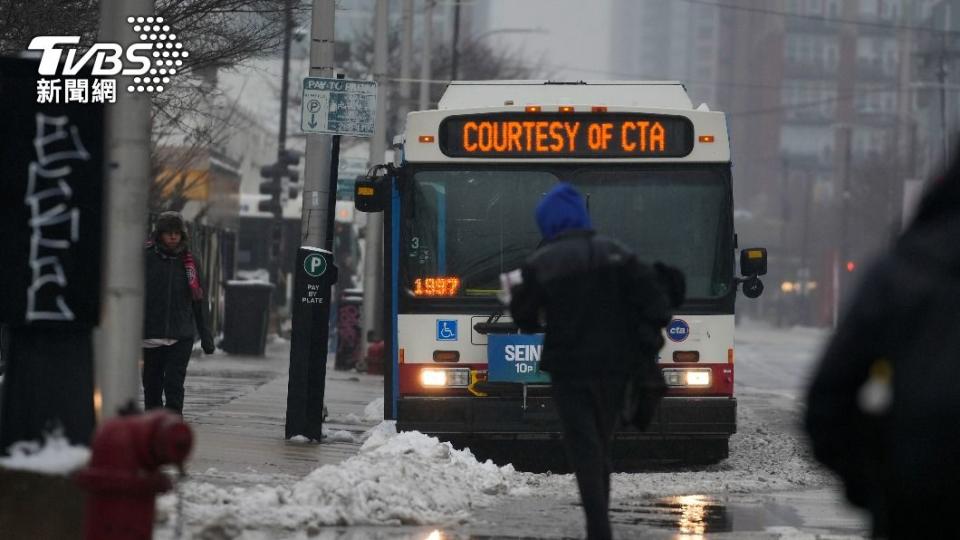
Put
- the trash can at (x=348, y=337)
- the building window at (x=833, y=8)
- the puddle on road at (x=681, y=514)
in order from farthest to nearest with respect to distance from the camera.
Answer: the building window at (x=833, y=8) → the trash can at (x=348, y=337) → the puddle on road at (x=681, y=514)

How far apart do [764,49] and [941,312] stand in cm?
16455

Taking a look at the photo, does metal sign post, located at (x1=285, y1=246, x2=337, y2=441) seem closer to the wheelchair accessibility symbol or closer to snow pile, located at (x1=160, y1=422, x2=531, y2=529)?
the wheelchair accessibility symbol

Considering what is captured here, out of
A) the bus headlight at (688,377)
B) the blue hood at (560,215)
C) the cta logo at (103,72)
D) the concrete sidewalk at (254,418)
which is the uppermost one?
the cta logo at (103,72)

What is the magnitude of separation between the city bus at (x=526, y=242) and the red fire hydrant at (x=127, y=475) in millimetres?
6961

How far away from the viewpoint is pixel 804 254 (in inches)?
3743

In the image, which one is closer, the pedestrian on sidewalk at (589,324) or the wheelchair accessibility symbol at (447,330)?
the pedestrian on sidewalk at (589,324)

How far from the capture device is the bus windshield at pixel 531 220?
13398mm

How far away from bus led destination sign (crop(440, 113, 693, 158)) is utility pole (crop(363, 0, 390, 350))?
11713mm

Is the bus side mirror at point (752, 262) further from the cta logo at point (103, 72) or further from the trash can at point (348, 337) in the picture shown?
the trash can at point (348, 337)

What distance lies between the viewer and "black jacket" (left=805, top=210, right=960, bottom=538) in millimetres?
3410

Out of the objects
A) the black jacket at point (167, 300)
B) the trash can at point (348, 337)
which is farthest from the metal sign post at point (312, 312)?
the trash can at point (348, 337)

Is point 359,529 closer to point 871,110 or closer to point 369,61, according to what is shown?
point 369,61

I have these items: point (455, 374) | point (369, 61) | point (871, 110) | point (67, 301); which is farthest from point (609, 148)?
point (871, 110)

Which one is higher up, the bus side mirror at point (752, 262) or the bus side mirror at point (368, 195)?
the bus side mirror at point (368, 195)
